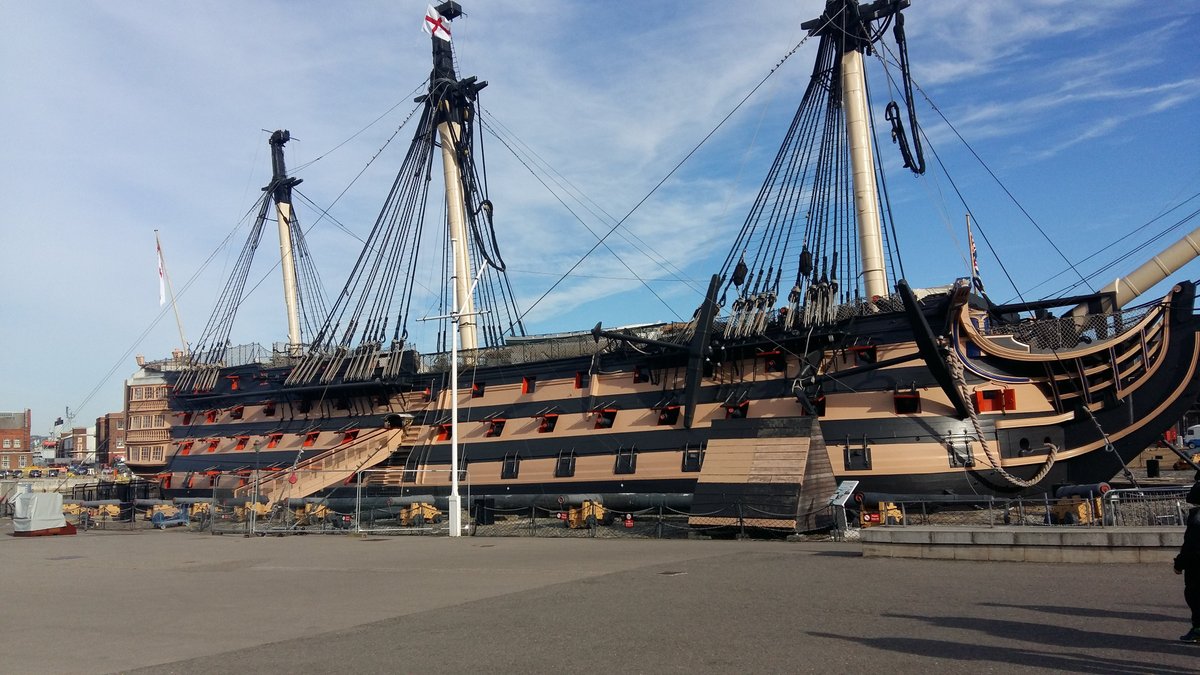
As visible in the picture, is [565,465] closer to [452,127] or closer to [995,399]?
[995,399]

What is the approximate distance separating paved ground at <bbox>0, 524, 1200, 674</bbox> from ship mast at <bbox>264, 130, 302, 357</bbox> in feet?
121

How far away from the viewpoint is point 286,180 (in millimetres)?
52969

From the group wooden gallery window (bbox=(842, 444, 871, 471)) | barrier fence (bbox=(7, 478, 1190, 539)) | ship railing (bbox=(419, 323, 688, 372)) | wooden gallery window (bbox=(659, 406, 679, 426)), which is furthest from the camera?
ship railing (bbox=(419, 323, 688, 372))

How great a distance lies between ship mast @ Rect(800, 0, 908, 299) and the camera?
27.8m

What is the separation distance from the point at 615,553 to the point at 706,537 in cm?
421

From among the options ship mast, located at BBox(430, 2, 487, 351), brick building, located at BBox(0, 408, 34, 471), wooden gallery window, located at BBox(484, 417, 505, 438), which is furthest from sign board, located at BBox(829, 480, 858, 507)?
brick building, located at BBox(0, 408, 34, 471)

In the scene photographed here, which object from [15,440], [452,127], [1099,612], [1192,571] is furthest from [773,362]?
[15,440]

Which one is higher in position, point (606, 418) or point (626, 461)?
point (606, 418)

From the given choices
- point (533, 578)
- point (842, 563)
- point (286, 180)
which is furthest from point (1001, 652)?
point (286, 180)

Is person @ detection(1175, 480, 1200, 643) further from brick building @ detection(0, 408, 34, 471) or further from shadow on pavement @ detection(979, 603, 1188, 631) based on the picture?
brick building @ detection(0, 408, 34, 471)

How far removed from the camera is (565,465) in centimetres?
3066

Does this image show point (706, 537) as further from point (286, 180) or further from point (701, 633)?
point (286, 180)

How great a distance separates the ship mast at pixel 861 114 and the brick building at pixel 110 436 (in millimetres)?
97650

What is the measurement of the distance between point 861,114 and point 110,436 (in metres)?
113
